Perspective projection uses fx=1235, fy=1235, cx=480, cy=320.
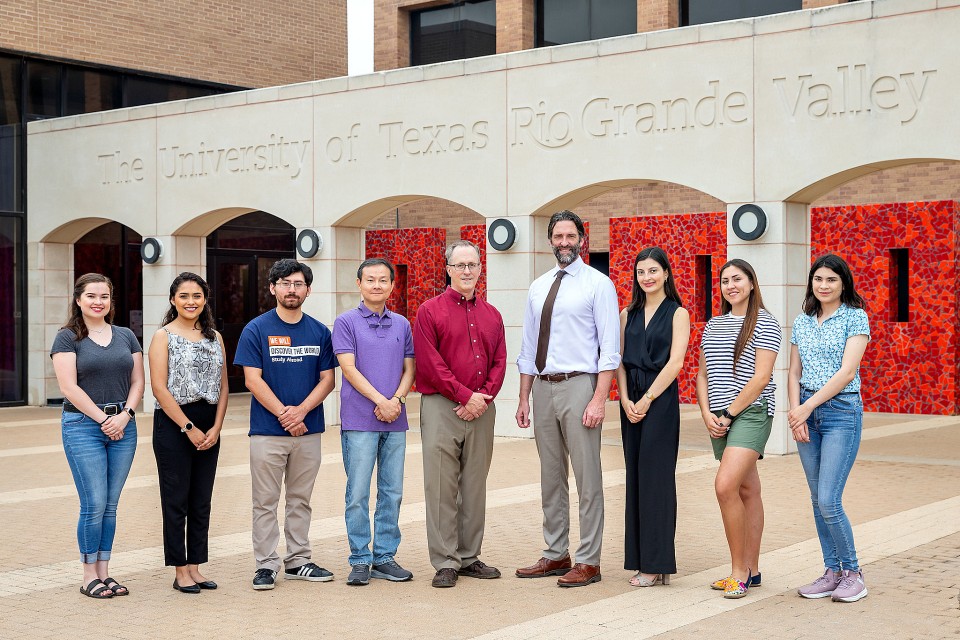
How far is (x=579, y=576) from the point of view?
6.98 meters

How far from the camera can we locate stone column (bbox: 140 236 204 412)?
60.1ft

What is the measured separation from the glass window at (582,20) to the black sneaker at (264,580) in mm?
16860

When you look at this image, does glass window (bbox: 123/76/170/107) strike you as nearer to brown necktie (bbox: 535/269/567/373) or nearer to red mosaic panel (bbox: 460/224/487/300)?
red mosaic panel (bbox: 460/224/487/300)

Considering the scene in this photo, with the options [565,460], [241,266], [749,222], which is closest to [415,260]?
[241,266]

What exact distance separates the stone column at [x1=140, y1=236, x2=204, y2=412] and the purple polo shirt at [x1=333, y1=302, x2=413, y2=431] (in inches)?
455

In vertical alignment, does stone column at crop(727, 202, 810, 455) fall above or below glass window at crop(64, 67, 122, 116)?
below

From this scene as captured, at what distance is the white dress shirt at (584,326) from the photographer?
23.4 feet

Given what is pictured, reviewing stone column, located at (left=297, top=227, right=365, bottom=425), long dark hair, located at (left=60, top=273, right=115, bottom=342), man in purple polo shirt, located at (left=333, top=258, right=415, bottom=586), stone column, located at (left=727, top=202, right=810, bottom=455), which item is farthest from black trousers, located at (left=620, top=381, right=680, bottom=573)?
stone column, located at (left=297, top=227, right=365, bottom=425)

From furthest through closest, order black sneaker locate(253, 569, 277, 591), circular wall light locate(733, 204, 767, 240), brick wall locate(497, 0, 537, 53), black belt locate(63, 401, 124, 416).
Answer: brick wall locate(497, 0, 537, 53)
circular wall light locate(733, 204, 767, 240)
black sneaker locate(253, 569, 277, 591)
black belt locate(63, 401, 124, 416)

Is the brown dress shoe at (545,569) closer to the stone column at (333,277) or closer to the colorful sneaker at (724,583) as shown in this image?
the colorful sneaker at (724,583)

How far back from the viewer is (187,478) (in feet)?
22.7

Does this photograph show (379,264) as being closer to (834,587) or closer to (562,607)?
(562,607)

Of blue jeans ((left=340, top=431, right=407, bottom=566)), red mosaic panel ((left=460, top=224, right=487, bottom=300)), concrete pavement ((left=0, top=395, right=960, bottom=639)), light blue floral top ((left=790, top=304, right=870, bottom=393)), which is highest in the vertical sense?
red mosaic panel ((left=460, top=224, right=487, bottom=300))

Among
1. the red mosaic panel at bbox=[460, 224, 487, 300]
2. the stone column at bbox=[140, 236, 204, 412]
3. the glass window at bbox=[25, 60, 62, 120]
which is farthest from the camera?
the red mosaic panel at bbox=[460, 224, 487, 300]
